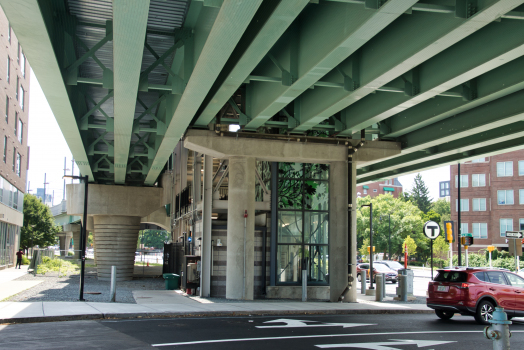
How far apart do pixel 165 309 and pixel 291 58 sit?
8.19m

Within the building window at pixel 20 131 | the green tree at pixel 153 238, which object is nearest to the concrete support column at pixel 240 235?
the building window at pixel 20 131

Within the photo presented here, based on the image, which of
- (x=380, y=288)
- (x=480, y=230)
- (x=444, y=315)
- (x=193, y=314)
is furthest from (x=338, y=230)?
(x=480, y=230)

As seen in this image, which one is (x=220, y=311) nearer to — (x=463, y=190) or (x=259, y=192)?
(x=259, y=192)

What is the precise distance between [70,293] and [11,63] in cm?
3157

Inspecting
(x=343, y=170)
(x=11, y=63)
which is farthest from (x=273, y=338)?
(x=11, y=63)

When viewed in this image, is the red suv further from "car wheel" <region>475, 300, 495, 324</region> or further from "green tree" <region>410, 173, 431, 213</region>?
"green tree" <region>410, 173, 431, 213</region>

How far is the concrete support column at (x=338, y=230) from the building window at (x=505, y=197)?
48946mm

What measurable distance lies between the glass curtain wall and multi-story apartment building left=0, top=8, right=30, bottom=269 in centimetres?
2758

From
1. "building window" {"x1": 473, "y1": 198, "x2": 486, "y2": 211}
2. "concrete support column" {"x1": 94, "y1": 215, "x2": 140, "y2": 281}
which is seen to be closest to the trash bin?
"concrete support column" {"x1": 94, "y1": 215, "x2": 140, "y2": 281}

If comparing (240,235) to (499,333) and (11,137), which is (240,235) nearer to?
(499,333)

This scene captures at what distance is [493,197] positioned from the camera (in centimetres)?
6309

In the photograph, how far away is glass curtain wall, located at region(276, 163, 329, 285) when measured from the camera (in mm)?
21047

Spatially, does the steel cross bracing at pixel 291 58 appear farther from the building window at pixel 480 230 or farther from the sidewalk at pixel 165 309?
the building window at pixel 480 230

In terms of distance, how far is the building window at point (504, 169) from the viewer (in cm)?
6175
